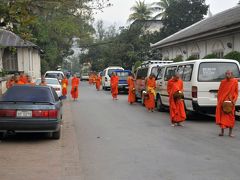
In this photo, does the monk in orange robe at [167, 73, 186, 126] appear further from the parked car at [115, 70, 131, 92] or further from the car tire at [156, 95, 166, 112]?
the parked car at [115, 70, 131, 92]

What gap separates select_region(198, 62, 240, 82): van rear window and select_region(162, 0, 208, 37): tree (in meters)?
35.1

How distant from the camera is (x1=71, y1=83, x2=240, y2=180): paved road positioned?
7.15m

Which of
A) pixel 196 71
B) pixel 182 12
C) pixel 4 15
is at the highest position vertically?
pixel 182 12

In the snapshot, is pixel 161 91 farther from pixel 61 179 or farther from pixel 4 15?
pixel 61 179

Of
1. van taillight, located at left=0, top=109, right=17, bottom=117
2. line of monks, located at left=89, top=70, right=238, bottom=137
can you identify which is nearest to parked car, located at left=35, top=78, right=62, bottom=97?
line of monks, located at left=89, top=70, right=238, bottom=137

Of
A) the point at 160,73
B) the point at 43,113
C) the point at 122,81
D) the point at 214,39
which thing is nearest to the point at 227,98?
the point at 43,113

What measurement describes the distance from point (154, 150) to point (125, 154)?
76cm

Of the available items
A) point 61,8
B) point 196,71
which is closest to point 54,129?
point 61,8

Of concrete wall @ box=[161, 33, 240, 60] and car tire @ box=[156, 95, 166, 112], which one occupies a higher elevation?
concrete wall @ box=[161, 33, 240, 60]

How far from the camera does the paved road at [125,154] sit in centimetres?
715

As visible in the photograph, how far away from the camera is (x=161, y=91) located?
57.8 ft

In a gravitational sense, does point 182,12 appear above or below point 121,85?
above

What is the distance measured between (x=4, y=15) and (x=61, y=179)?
581 cm

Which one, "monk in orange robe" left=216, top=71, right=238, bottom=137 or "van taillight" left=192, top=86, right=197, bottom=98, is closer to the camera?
"monk in orange robe" left=216, top=71, right=238, bottom=137
